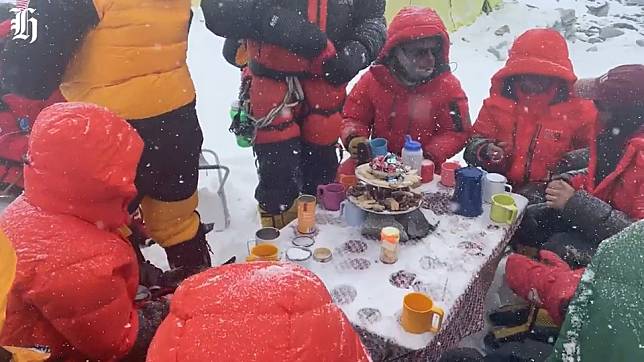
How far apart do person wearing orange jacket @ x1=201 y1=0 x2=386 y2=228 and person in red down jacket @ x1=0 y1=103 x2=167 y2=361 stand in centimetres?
139

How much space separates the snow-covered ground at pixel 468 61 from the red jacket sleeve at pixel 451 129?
133cm

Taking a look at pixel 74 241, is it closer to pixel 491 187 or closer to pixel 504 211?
pixel 504 211

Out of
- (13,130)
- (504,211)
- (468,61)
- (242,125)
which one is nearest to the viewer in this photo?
(504,211)

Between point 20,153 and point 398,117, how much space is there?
7.39 ft

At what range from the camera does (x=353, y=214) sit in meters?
2.67

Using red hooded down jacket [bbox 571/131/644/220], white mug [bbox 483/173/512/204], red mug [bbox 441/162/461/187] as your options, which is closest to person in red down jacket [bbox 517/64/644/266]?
red hooded down jacket [bbox 571/131/644/220]

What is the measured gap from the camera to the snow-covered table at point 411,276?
79.5 inches

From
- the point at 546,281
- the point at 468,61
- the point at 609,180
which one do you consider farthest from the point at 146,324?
the point at 468,61

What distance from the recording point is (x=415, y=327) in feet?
6.52

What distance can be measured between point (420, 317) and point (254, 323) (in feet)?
3.74

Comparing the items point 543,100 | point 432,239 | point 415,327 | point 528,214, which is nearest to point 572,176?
point 528,214

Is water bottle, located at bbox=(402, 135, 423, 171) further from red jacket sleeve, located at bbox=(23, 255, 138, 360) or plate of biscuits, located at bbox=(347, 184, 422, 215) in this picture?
red jacket sleeve, located at bbox=(23, 255, 138, 360)

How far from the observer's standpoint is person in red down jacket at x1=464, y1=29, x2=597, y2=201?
139 inches

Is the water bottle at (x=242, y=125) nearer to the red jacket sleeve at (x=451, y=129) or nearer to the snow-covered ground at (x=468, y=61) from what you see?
the snow-covered ground at (x=468, y=61)
